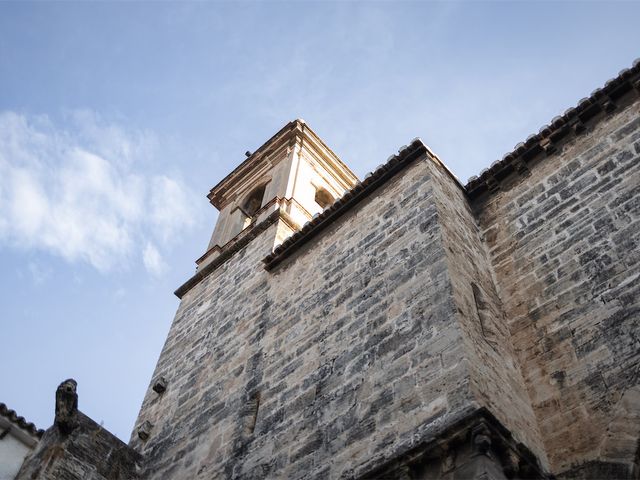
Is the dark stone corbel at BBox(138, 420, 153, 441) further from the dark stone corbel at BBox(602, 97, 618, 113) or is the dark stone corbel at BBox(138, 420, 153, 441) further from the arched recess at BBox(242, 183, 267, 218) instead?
the dark stone corbel at BBox(602, 97, 618, 113)

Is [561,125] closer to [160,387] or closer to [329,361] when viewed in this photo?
[329,361]

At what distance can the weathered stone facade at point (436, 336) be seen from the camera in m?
5.16

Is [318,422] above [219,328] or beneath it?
beneath

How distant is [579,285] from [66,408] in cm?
522

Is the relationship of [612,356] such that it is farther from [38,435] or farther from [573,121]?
[38,435]

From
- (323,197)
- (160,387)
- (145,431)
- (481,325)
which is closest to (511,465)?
(481,325)

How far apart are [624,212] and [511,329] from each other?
1.46 meters

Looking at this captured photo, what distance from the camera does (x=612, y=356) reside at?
5480mm

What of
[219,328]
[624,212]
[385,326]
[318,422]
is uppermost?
[219,328]

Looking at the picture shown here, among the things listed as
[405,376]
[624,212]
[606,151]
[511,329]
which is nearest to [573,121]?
[606,151]

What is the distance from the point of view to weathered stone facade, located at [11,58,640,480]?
5.16 m

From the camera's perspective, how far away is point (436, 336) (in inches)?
227

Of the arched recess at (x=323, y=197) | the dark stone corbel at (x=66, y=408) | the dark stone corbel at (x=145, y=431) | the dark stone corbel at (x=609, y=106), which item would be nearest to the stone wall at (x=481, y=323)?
the dark stone corbel at (x=609, y=106)

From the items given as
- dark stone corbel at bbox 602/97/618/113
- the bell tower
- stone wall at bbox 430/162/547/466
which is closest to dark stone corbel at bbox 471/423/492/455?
stone wall at bbox 430/162/547/466
